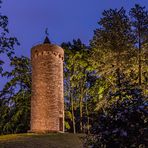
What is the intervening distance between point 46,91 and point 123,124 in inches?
932

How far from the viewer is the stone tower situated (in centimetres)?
3059

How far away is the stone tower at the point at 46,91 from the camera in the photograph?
3059cm

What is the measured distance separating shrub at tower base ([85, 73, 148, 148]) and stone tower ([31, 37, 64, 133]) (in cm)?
2261

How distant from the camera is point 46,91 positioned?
3097cm

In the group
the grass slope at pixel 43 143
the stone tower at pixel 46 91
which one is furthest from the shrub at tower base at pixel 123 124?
the stone tower at pixel 46 91

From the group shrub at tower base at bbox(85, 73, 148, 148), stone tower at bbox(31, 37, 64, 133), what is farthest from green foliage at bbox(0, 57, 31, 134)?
shrub at tower base at bbox(85, 73, 148, 148)

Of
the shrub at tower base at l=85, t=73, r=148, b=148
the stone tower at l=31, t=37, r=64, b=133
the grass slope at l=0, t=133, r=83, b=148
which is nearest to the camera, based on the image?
the shrub at tower base at l=85, t=73, r=148, b=148

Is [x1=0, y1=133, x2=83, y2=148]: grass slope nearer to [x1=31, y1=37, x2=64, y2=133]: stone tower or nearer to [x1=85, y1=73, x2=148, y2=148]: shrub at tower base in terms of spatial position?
[x1=31, y1=37, x2=64, y2=133]: stone tower

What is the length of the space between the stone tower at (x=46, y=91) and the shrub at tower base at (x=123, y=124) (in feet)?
74.2

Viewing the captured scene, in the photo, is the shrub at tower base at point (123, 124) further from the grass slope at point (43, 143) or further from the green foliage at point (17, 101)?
the green foliage at point (17, 101)

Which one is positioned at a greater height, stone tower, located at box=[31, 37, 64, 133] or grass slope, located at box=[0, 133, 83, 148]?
stone tower, located at box=[31, 37, 64, 133]

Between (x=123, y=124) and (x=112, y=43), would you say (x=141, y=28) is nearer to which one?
(x=112, y=43)

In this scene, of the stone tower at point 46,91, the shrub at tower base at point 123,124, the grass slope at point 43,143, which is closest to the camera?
the shrub at tower base at point 123,124

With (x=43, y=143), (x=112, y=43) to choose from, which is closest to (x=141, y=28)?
(x=112, y=43)
